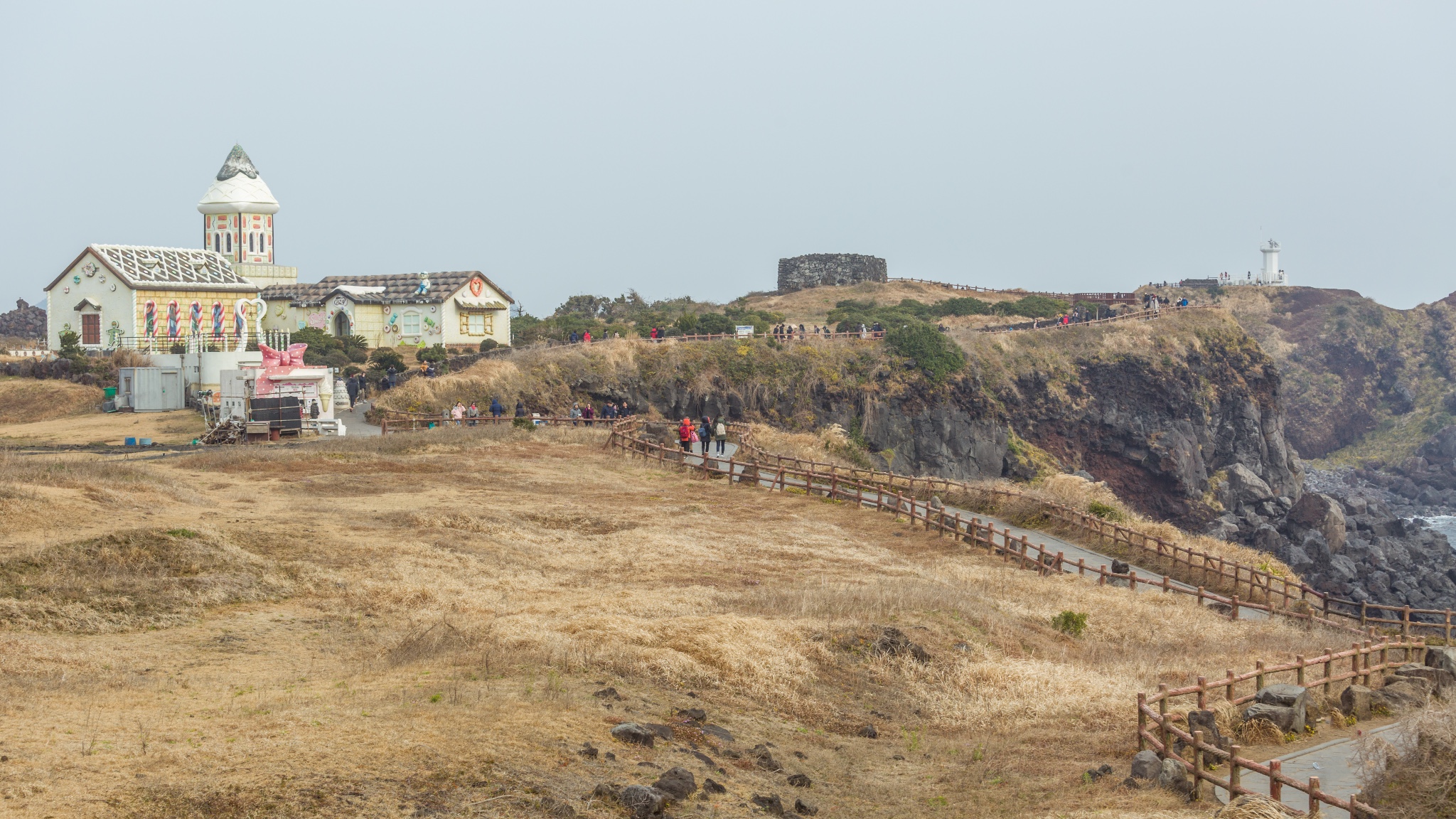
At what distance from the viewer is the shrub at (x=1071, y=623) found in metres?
21.6

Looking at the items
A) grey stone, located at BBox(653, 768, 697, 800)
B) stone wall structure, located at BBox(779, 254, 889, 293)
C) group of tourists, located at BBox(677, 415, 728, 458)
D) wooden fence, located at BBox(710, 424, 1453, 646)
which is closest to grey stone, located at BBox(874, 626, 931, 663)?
grey stone, located at BBox(653, 768, 697, 800)

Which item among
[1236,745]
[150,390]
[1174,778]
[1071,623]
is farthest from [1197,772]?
[150,390]

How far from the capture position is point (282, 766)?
35.1ft

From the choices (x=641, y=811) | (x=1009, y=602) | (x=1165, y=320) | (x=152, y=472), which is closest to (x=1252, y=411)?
(x=1165, y=320)

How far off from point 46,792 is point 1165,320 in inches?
2985

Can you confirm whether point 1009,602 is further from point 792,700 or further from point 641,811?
point 641,811

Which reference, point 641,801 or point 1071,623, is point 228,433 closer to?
point 1071,623

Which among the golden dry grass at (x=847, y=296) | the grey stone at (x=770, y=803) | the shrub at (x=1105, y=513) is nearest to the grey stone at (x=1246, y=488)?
the golden dry grass at (x=847, y=296)

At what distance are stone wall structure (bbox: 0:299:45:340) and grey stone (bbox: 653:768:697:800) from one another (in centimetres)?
7200

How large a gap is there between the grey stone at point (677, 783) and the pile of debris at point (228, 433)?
1191 inches

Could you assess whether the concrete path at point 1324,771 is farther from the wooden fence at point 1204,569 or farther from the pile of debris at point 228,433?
the pile of debris at point 228,433

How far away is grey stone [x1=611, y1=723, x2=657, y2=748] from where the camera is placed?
12680mm

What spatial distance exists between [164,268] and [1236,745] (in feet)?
171

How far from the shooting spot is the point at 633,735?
41.8 feet
